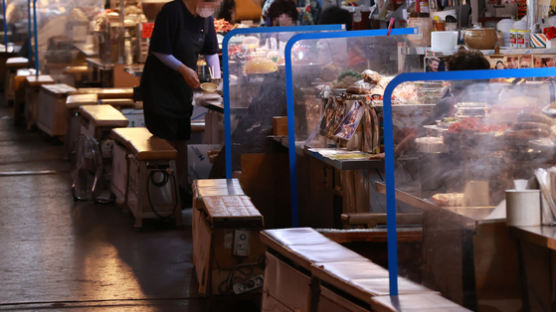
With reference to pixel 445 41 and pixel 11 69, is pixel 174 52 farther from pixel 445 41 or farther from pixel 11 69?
pixel 11 69

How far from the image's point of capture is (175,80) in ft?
22.9

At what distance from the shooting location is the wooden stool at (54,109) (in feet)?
36.1

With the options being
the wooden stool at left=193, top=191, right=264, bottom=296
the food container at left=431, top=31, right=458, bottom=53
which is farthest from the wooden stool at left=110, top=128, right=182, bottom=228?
the food container at left=431, top=31, right=458, bottom=53

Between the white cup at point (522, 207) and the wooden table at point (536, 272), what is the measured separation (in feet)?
0.08

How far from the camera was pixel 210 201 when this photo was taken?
489cm

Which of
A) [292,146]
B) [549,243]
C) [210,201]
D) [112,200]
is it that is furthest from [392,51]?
[112,200]

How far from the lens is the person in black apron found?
21.9ft

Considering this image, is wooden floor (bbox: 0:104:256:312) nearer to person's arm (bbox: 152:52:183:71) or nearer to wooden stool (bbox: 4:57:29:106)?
person's arm (bbox: 152:52:183:71)

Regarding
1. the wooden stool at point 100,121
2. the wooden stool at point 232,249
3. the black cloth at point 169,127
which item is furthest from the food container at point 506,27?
the wooden stool at point 100,121

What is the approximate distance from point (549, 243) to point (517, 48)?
2.18 meters

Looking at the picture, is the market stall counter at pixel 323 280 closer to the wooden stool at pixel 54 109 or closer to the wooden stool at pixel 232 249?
the wooden stool at pixel 232 249

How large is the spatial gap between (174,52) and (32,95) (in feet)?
20.1

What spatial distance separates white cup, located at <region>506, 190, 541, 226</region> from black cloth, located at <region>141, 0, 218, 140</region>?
3.94 metres

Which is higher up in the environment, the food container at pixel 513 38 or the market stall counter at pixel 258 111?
the food container at pixel 513 38
